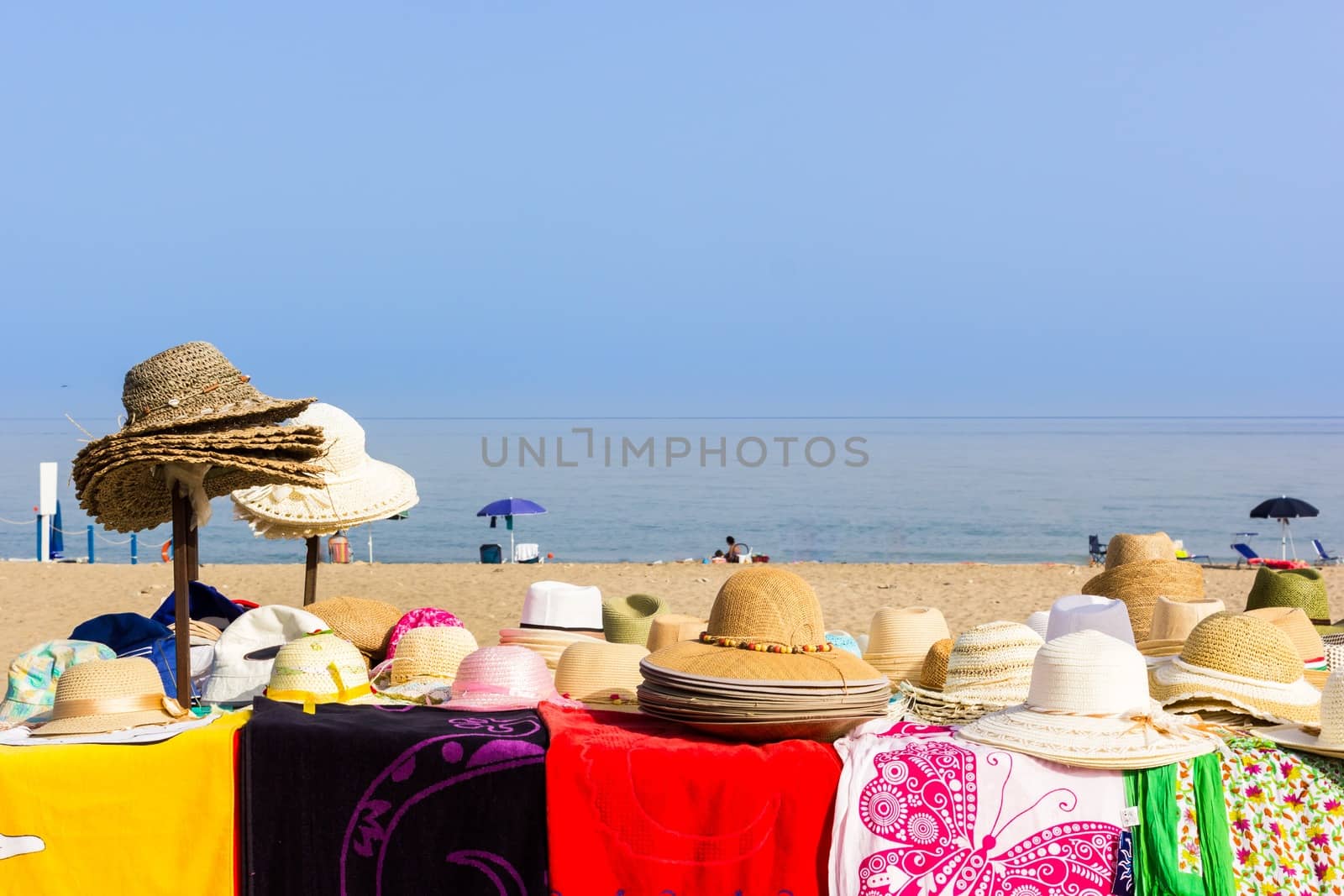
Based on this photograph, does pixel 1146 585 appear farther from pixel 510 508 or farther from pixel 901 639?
pixel 510 508

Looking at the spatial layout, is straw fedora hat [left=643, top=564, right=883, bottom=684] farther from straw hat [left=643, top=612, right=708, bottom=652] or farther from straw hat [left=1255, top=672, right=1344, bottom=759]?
straw hat [left=643, top=612, right=708, bottom=652]

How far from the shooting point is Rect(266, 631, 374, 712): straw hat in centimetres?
353

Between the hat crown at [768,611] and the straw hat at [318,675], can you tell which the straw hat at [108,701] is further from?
the hat crown at [768,611]

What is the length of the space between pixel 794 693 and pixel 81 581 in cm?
1229

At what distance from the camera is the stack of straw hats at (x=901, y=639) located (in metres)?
4.50

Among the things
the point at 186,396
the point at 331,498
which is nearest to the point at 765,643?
the point at 186,396

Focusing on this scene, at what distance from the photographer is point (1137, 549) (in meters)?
5.89

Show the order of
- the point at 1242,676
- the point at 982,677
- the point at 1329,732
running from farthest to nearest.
→ the point at 982,677 → the point at 1242,676 → the point at 1329,732

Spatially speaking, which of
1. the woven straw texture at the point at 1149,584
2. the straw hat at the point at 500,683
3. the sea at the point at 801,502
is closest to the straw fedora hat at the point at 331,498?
the straw hat at the point at 500,683

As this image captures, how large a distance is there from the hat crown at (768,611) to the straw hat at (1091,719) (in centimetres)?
46

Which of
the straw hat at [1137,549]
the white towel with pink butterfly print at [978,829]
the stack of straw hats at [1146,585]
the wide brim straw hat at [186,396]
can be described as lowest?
the white towel with pink butterfly print at [978,829]

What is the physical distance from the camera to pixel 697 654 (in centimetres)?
295

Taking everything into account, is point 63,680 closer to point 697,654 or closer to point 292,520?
point 697,654

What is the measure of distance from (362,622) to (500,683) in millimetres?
1883
